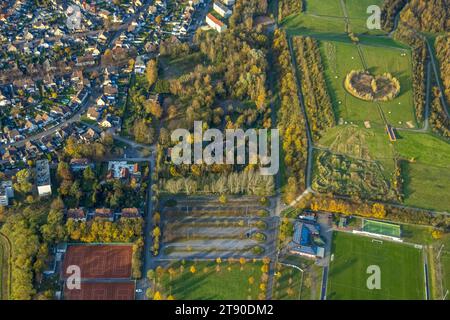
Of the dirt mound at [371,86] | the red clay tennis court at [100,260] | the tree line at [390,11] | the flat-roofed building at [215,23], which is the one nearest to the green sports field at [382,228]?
the dirt mound at [371,86]

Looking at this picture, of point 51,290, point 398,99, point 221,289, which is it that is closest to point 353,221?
point 221,289

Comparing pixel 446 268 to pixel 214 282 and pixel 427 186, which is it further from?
pixel 214 282

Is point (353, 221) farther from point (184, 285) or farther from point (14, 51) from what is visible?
point (14, 51)

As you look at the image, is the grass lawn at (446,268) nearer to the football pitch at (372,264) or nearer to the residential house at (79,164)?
the football pitch at (372,264)

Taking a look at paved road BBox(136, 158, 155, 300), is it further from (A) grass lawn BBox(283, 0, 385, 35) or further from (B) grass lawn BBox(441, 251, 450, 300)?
(A) grass lawn BBox(283, 0, 385, 35)

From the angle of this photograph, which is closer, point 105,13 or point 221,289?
point 221,289
